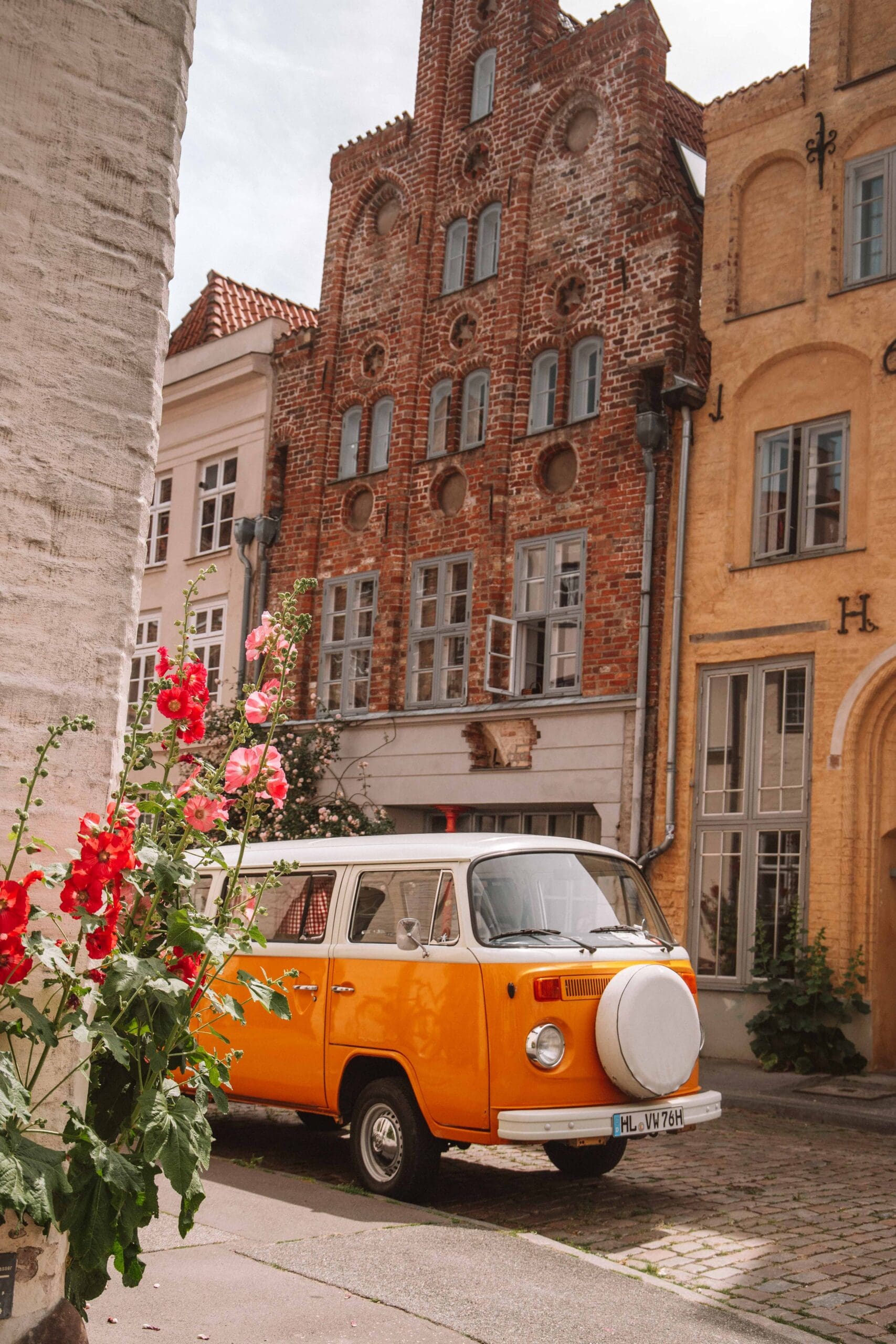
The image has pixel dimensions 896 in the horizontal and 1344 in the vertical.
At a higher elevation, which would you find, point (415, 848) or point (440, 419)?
point (440, 419)

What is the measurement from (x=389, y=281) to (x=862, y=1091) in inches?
551

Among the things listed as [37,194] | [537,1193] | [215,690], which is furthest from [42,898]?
[215,690]

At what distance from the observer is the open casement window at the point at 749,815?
14883 millimetres

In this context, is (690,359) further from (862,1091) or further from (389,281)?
(862,1091)

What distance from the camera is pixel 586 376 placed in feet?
59.7

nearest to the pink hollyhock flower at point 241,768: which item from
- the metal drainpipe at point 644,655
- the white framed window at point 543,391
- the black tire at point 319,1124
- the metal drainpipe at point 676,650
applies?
the black tire at point 319,1124

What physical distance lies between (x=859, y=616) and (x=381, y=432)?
361 inches

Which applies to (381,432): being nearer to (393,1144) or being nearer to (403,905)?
(403,905)

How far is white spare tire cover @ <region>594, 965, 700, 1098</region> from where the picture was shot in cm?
727

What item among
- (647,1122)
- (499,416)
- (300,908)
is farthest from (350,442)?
(647,1122)

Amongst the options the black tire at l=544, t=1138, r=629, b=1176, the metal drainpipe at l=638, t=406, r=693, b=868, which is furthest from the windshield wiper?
the metal drainpipe at l=638, t=406, r=693, b=868

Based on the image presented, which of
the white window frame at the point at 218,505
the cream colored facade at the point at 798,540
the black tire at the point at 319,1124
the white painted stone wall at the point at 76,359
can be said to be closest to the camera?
the white painted stone wall at the point at 76,359

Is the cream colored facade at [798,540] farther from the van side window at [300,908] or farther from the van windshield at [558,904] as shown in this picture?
the van side window at [300,908]

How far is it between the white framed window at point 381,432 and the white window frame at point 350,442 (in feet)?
0.74
